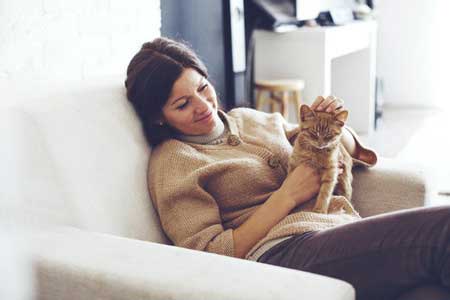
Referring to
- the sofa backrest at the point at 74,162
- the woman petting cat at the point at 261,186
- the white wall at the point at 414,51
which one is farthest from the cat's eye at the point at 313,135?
the white wall at the point at 414,51

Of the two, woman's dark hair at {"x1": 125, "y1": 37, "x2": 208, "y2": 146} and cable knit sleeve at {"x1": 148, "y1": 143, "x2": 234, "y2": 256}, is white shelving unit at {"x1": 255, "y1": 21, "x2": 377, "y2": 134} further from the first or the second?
A: cable knit sleeve at {"x1": 148, "y1": 143, "x2": 234, "y2": 256}

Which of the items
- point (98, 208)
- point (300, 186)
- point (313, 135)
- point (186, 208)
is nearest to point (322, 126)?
point (313, 135)

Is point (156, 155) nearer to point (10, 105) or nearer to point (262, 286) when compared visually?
point (10, 105)

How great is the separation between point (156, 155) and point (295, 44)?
7.13 feet

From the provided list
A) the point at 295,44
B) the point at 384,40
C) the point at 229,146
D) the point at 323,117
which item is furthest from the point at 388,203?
the point at 384,40

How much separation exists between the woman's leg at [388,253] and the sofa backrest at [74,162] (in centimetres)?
40

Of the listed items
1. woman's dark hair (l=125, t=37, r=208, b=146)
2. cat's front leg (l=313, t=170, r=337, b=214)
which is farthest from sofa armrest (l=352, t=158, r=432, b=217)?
woman's dark hair (l=125, t=37, r=208, b=146)

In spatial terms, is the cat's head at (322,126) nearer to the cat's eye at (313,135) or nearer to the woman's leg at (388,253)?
the cat's eye at (313,135)

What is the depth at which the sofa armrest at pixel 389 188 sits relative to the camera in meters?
1.62

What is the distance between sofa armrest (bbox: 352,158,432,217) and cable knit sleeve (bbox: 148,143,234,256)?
1.47 feet

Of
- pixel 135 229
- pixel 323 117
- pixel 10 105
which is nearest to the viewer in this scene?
pixel 10 105

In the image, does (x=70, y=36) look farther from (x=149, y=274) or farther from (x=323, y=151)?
(x=149, y=274)

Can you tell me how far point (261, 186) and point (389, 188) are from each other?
1.19ft

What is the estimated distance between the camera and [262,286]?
3.13 feet
